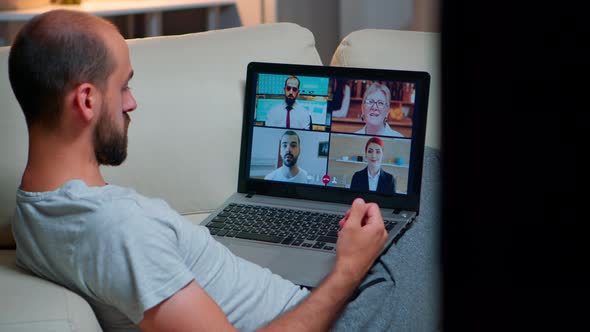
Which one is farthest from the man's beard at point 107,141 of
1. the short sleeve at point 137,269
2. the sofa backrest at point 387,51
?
the sofa backrest at point 387,51

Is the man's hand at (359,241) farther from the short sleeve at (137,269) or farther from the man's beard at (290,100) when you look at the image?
the man's beard at (290,100)

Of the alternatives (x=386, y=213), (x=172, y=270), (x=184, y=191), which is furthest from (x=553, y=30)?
(x=184, y=191)

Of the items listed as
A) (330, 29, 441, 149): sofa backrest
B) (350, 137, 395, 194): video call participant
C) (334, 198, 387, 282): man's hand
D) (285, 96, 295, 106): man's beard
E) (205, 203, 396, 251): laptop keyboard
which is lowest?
(205, 203, 396, 251): laptop keyboard

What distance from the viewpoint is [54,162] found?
99 cm

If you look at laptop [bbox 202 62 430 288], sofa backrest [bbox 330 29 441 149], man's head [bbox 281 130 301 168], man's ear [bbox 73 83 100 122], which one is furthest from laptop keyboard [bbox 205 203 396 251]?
man's ear [bbox 73 83 100 122]

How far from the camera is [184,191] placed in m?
1.56

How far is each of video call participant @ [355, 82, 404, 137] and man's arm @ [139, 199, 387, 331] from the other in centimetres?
33

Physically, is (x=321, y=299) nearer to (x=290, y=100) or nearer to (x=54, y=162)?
(x=54, y=162)

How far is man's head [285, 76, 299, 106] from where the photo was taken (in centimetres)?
152

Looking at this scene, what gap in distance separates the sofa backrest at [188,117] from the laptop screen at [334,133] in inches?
2.0

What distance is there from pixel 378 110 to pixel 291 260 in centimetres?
37

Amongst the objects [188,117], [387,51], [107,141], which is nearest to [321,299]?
[107,141]

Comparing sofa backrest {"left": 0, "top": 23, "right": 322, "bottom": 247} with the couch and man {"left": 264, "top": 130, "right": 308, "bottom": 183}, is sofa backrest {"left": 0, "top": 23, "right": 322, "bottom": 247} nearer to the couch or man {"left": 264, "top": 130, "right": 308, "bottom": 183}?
the couch

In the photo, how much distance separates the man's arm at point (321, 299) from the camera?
2.98 feet
